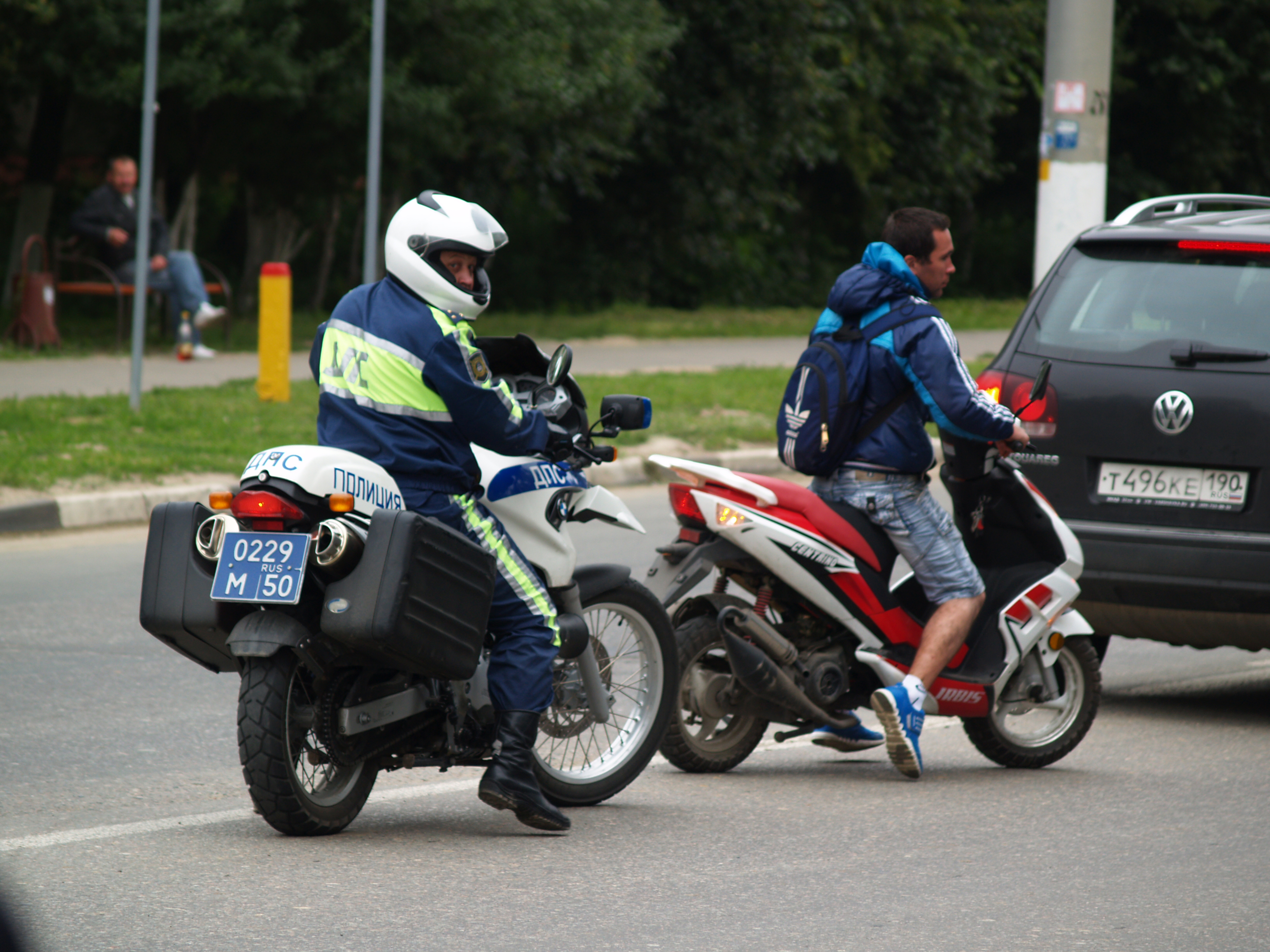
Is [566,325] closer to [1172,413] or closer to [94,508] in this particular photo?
[94,508]

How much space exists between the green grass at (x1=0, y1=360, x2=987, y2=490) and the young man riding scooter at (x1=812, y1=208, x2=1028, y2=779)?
16.9 feet

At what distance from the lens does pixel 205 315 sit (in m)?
17.0

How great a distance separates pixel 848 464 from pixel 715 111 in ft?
81.2

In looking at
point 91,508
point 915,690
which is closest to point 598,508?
point 915,690

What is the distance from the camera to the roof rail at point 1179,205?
23.7 ft

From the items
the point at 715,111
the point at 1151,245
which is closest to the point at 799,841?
the point at 1151,245

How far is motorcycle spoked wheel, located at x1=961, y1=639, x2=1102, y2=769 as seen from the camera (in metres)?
6.06

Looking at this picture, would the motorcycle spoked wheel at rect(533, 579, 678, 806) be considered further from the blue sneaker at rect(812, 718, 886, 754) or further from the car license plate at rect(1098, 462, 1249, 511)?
the car license plate at rect(1098, 462, 1249, 511)

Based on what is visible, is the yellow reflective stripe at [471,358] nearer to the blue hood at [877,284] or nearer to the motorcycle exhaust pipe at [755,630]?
the motorcycle exhaust pipe at [755,630]

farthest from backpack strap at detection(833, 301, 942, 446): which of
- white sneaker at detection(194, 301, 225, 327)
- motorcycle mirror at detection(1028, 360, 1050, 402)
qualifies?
white sneaker at detection(194, 301, 225, 327)

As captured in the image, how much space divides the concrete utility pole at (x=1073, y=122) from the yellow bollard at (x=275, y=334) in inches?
230

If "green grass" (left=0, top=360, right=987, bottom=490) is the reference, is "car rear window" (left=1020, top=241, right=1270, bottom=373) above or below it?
above

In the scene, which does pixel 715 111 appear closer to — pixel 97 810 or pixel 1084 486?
pixel 1084 486

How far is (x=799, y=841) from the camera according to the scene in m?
5.05
